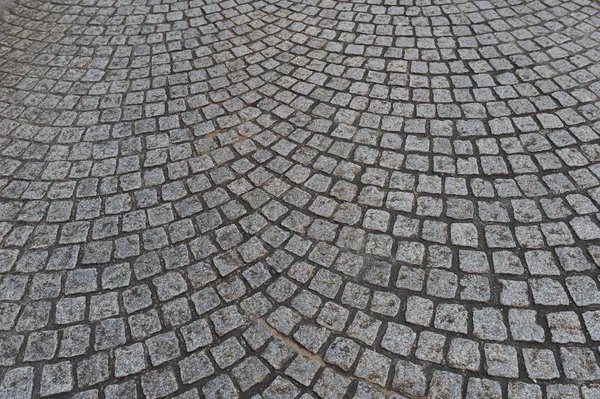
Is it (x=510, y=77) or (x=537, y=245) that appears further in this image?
(x=510, y=77)

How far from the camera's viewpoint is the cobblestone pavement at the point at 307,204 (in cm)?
303

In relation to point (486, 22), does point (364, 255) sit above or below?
below

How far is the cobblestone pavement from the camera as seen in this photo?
3031 mm

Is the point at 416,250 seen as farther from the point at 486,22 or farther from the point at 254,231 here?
the point at 486,22

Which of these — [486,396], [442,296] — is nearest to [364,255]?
[442,296]

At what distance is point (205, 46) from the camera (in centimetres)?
558

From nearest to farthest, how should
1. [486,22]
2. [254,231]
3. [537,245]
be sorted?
[537,245]
[254,231]
[486,22]

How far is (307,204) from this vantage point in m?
3.90

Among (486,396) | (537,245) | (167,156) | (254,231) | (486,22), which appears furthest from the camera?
(486,22)

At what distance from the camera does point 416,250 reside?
3.54 metres

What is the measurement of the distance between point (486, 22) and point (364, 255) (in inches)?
136

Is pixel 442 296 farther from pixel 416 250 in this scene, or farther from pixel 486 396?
pixel 486 396

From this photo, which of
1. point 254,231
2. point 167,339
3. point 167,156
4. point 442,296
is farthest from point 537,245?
point 167,156

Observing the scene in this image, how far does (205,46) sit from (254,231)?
109 inches
